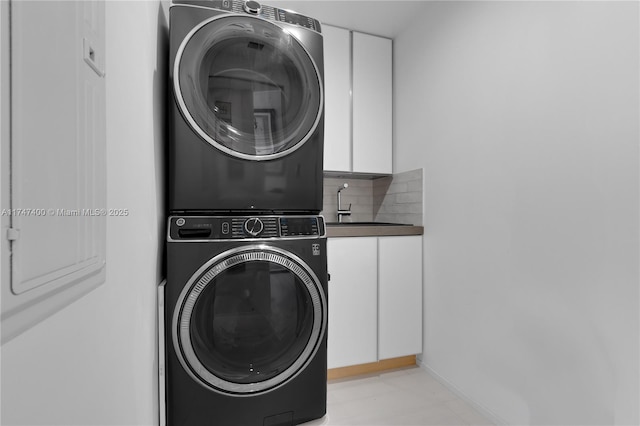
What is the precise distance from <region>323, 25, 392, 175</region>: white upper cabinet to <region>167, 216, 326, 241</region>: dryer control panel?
1229 millimetres

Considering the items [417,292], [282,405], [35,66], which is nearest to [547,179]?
[417,292]

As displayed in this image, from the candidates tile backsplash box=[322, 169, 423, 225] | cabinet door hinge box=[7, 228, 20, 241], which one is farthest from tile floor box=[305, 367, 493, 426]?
cabinet door hinge box=[7, 228, 20, 241]

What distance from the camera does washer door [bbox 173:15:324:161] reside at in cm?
117

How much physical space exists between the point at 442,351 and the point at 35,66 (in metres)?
2.32

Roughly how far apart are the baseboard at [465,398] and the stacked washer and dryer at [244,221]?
39.8 inches

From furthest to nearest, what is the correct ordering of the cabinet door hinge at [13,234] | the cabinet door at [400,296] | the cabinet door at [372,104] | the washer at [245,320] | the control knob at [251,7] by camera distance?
1. the cabinet door at [372,104]
2. the cabinet door at [400,296]
3. the control knob at [251,7]
4. the washer at [245,320]
5. the cabinet door hinge at [13,234]

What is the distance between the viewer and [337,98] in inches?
96.7

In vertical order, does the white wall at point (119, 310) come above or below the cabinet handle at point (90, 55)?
below

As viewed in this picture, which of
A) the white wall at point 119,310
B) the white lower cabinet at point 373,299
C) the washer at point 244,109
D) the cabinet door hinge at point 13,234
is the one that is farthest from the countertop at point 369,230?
the cabinet door hinge at point 13,234

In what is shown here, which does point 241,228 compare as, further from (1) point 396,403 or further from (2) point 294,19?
(1) point 396,403

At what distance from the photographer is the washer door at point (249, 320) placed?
114 centimetres

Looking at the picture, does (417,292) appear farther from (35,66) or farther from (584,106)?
(35,66)

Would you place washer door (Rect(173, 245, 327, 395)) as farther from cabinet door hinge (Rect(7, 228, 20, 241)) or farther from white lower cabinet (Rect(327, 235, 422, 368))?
cabinet door hinge (Rect(7, 228, 20, 241))

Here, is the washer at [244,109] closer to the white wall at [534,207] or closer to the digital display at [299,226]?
the digital display at [299,226]
